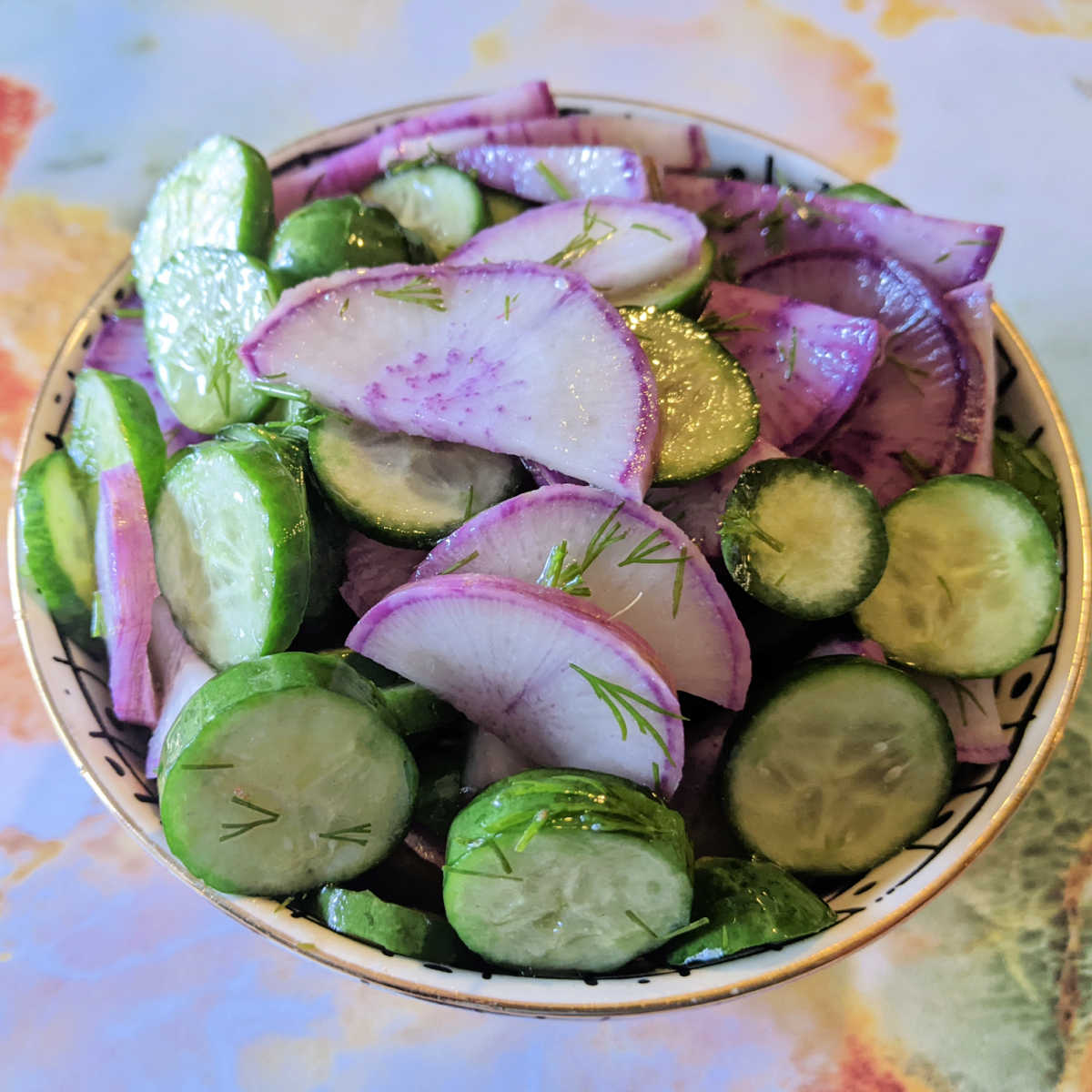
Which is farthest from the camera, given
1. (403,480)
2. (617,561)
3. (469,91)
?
(469,91)

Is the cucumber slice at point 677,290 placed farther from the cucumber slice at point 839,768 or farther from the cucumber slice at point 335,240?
the cucumber slice at point 839,768

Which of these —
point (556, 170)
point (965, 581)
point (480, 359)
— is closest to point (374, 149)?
point (556, 170)

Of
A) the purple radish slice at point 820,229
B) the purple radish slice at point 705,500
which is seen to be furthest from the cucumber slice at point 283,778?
the purple radish slice at point 820,229

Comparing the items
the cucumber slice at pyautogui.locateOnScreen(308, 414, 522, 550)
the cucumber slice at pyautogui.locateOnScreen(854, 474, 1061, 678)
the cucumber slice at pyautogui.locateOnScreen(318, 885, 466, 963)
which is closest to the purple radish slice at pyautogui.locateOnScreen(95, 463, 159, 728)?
the cucumber slice at pyautogui.locateOnScreen(308, 414, 522, 550)

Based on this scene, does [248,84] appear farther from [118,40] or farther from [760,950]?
[760,950]

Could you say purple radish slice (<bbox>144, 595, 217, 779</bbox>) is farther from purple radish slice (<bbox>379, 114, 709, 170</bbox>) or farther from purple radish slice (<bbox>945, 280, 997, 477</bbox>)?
purple radish slice (<bbox>945, 280, 997, 477</bbox>)

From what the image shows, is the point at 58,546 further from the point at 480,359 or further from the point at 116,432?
A: the point at 480,359
